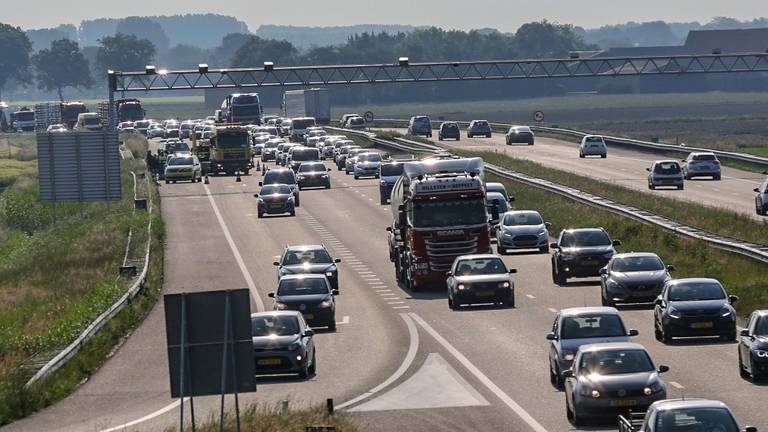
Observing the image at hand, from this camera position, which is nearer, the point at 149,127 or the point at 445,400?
the point at 445,400

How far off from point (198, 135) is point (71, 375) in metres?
89.5

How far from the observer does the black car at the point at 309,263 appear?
50.8m

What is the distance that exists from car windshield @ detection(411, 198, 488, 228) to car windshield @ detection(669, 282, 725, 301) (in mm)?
13910

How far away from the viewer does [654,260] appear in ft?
145

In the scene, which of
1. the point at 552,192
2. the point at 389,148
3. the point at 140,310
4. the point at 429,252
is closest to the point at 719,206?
the point at 552,192

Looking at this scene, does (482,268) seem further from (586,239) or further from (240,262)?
(240,262)

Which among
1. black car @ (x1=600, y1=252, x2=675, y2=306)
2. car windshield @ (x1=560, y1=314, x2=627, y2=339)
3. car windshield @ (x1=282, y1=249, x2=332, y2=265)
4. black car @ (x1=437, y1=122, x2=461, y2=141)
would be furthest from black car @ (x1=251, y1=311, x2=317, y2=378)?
black car @ (x1=437, y1=122, x2=461, y2=141)

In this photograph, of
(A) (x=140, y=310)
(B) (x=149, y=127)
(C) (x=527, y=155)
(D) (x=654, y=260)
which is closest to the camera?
(D) (x=654, y=260)

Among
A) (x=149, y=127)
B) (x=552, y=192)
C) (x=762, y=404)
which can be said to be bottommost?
(x=149, y=127)

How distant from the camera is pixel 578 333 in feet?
106

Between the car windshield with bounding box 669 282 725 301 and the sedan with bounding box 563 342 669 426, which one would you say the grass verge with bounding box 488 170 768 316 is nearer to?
the car windshield with bounding box 669 282 725 301

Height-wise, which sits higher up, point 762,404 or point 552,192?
point 762,404

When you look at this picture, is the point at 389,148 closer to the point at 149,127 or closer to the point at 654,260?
the point at 149,127

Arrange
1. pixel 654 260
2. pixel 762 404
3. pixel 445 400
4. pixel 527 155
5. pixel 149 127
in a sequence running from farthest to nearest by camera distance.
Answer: pixel 149 127
pixel 527 155
pixel 654 260
pixel 445 400
pixel 762 404
